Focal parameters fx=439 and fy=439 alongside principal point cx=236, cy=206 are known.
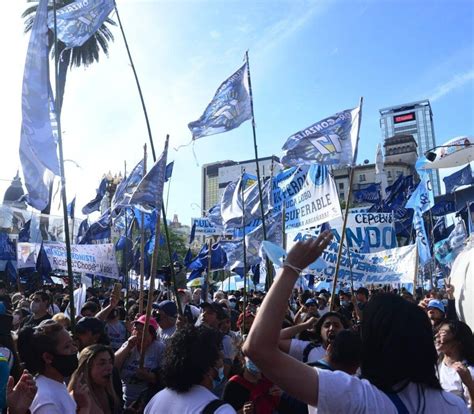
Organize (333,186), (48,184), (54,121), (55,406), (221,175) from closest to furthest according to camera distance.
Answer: (55,406) < (48,184) < (54,121) < (333,186) < (221,175)

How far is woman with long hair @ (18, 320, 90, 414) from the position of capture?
110 inches

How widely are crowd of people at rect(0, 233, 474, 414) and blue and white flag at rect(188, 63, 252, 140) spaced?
12.9 ft

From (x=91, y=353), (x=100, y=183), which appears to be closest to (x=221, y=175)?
(x=100, y=183)

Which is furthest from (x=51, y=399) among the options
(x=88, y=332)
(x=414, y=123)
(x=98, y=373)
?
(x=414, y=123)

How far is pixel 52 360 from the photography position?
2.93 metres

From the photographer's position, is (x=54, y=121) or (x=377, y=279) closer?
(x=54, y=121)

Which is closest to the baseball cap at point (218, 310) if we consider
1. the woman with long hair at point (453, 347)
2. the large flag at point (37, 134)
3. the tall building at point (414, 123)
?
the large flag at point (37, 134)

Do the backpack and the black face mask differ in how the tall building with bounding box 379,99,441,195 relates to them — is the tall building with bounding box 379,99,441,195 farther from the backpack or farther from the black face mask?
the backpack

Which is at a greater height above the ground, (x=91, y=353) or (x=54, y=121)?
(x=54, y=121)

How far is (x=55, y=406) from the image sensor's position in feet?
8.63

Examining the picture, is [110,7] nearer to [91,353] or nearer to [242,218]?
[91,353]

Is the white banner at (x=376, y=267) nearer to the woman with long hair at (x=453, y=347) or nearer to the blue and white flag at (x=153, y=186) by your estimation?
the blue and white flag at (x=153, y=186)

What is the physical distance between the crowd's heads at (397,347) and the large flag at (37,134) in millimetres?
4561

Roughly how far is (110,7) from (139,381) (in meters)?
5.58
